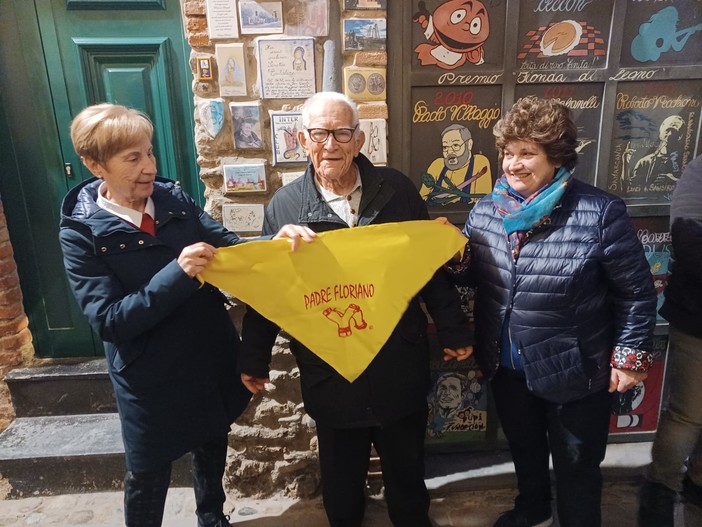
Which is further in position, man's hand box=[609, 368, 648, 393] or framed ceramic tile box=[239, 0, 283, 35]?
framed ceramic tile box=[239, 0, 283, 35]

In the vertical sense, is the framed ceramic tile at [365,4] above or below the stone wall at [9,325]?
above

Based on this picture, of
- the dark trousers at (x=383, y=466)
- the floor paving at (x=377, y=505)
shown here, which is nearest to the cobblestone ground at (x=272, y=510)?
the floor paving at (x=377, y=505)

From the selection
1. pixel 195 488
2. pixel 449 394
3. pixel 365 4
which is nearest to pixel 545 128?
pixel 365 4

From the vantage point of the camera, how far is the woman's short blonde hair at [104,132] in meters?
1.86

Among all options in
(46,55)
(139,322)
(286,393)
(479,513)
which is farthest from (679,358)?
(46,55)

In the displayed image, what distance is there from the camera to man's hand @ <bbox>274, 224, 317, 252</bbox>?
6.56 feet

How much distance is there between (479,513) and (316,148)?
2.20 meters

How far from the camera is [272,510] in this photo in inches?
115

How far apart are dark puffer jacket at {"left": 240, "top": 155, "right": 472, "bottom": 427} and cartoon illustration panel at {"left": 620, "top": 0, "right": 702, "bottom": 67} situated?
60.5 inches

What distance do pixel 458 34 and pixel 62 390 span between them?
3.16 meters

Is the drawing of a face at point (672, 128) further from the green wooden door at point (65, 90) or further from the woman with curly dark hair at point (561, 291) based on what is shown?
the green wooden door at point (65, 90)

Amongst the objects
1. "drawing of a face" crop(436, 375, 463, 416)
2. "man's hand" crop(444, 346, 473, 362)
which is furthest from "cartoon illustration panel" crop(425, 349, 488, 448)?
"man's hand" crop(444, 346, 473, 362)

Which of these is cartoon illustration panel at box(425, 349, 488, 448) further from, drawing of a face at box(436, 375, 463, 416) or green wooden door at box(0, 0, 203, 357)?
green wooden door at box(0, 0, 203, 357)

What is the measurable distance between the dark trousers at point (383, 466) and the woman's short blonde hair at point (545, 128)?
1257 millimetres
